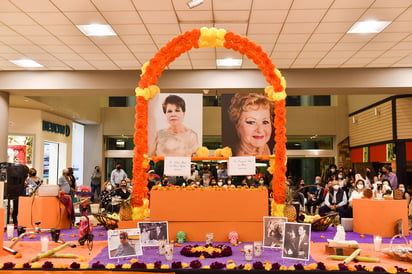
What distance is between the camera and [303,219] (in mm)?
6527

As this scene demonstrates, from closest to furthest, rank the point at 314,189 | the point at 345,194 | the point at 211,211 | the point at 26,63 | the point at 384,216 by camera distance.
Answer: the point at 211,211, the point at 384,216, the point at 345,194, the point at 26,63, the point at 314,189

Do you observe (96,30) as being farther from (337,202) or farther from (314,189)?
(314,189)

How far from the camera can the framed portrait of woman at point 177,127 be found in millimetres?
5445

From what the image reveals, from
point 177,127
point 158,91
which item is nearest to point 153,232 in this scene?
point 177,127

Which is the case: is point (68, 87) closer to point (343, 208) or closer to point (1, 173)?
point (1, 173)

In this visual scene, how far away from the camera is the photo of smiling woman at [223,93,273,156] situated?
549 cm

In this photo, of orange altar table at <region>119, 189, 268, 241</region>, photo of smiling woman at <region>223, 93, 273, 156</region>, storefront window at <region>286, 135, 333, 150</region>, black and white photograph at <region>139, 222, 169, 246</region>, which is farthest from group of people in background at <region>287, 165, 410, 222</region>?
storefront window at <region>286, 135, 333, 150</region>

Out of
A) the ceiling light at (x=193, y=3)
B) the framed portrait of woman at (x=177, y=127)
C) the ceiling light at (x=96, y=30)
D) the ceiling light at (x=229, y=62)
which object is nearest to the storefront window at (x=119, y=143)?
the ceiling light at (x=229, y=62)

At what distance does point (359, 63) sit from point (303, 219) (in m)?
4.79

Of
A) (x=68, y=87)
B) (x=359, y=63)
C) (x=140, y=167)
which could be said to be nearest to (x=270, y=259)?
(x=140, y=167)

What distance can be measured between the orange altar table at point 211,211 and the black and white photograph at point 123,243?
914 mm

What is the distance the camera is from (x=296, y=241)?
156 inches

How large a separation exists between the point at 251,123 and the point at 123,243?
248 centimetres

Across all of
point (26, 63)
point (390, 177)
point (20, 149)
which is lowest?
point (390, 177)
